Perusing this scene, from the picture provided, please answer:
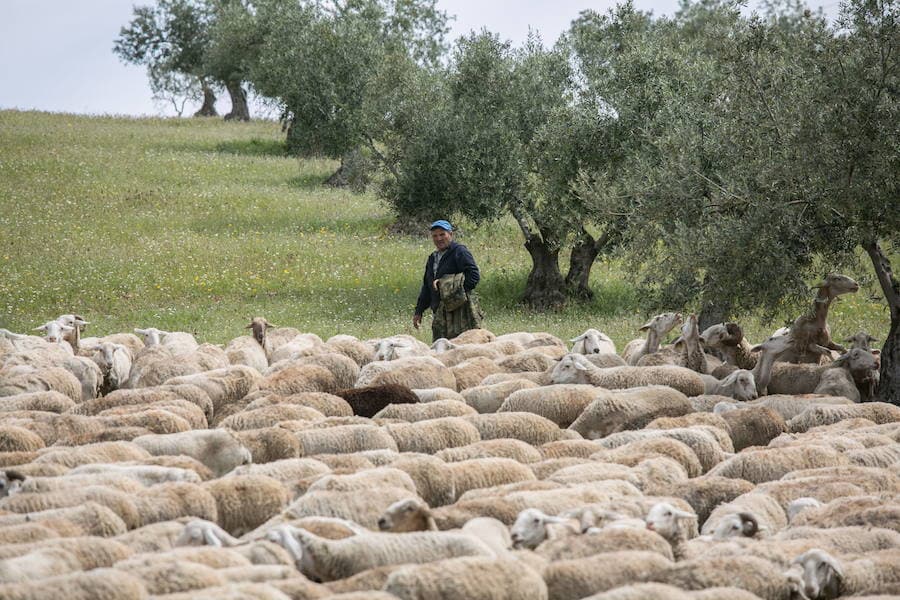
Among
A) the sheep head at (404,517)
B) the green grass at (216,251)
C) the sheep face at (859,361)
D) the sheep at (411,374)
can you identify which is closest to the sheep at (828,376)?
the sheep face at (859,361)

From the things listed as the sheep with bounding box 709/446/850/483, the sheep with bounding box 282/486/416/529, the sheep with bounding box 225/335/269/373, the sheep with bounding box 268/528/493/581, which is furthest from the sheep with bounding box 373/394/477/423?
the sheep with bounding box 268/528/493/581

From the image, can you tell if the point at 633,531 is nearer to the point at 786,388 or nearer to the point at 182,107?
the point at 786,388

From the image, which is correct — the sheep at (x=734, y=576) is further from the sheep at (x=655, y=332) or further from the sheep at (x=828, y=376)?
the sheep at (x=655, y=332)

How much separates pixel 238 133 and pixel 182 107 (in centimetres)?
2653

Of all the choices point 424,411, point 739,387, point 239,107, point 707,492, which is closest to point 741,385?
point 739,387

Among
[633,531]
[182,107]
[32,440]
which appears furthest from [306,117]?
[182,107]

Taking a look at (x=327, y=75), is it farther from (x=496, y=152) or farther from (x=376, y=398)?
(x=376, y=398)

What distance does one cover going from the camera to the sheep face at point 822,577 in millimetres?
6953

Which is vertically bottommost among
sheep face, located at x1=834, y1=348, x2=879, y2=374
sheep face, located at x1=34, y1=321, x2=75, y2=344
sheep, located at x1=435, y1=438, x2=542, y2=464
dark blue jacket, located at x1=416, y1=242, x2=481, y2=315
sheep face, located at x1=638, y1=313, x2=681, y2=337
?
sheep face, located at x1=34, y1=321, x2=75, y2=344

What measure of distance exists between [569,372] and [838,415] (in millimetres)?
3175

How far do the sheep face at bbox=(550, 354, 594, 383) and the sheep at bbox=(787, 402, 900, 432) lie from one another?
8.53ft

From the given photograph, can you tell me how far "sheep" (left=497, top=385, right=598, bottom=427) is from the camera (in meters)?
12.6

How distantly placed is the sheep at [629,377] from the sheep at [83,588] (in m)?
8.44

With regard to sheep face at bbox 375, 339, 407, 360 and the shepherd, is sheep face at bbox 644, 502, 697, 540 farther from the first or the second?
the shepherd
